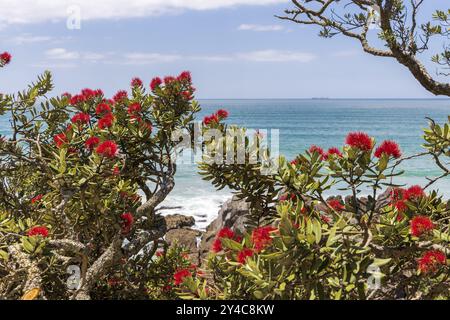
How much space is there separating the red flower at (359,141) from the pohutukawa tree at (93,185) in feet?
5.39

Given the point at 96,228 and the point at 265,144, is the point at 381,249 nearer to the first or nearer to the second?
the point at 265,144

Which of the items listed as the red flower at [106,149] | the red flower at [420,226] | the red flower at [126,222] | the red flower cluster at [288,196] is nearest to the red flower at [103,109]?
the red flower at [126,222]

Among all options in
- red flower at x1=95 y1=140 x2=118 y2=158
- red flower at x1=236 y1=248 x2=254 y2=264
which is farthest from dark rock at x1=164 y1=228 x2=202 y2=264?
red flower at x1=236 y1=248 x2=254 y2=264

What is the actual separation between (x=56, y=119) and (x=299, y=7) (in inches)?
138

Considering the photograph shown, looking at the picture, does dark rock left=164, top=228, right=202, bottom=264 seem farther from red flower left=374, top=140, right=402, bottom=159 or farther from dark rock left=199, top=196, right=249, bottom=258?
red flower left=374, top=140, right=402, bottom=159

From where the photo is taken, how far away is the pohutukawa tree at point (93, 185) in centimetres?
335

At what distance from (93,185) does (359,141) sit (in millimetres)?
2042

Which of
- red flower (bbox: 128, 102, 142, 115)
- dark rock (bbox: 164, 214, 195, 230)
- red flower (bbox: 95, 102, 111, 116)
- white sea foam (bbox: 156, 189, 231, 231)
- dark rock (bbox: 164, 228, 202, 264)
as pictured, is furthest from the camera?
white sea foam (bbox: 156, 189, 231, 231)

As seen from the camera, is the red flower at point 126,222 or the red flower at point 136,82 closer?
the red flower at point 126,222

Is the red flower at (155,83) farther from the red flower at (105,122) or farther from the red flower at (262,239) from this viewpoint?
the red flower at (262,239)

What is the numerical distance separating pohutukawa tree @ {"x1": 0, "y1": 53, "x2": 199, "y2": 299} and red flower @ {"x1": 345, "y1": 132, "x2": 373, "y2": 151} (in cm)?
164

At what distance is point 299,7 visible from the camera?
632 cm

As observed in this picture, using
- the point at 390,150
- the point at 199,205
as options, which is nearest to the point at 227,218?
the point at 199,205

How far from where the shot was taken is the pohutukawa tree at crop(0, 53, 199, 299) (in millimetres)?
3350
